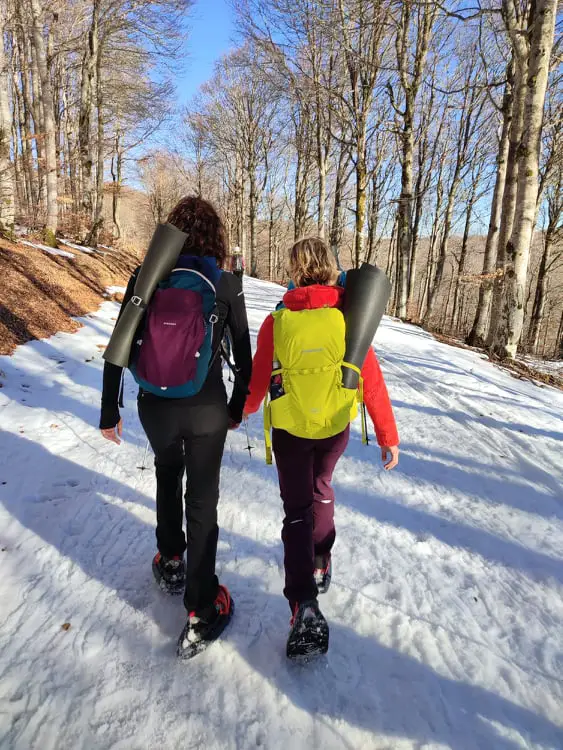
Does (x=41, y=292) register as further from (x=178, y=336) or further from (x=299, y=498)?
(x=299, y=498)

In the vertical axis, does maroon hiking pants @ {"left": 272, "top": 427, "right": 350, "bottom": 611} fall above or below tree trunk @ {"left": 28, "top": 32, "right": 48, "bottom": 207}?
below

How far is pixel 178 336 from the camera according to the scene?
1.69 meters

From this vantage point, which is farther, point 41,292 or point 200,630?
point 41,292

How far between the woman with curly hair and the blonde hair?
0.30 meters

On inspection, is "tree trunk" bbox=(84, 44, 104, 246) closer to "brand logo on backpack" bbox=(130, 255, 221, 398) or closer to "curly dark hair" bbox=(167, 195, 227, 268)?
"curly dark hair" bbox=(167, 195, 227, 268)

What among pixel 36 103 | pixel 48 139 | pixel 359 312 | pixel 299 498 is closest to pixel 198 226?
pixel 359 312

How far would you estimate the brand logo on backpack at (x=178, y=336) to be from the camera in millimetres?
1687

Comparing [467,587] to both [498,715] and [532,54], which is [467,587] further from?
[532,54]

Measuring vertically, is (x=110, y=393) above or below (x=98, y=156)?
below

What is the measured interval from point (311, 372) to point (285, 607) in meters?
1.39

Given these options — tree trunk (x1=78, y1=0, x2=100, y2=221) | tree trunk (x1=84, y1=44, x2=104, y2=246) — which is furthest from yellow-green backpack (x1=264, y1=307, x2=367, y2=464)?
tree trunk (x1=78, y1=0, x2=100, y2=221)

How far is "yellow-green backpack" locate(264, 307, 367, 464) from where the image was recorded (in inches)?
69.6

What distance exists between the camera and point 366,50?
41.6 feet

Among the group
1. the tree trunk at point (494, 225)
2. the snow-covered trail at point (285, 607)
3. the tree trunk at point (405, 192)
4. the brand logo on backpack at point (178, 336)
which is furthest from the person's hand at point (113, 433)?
the tree trunk at point (405, 192)
